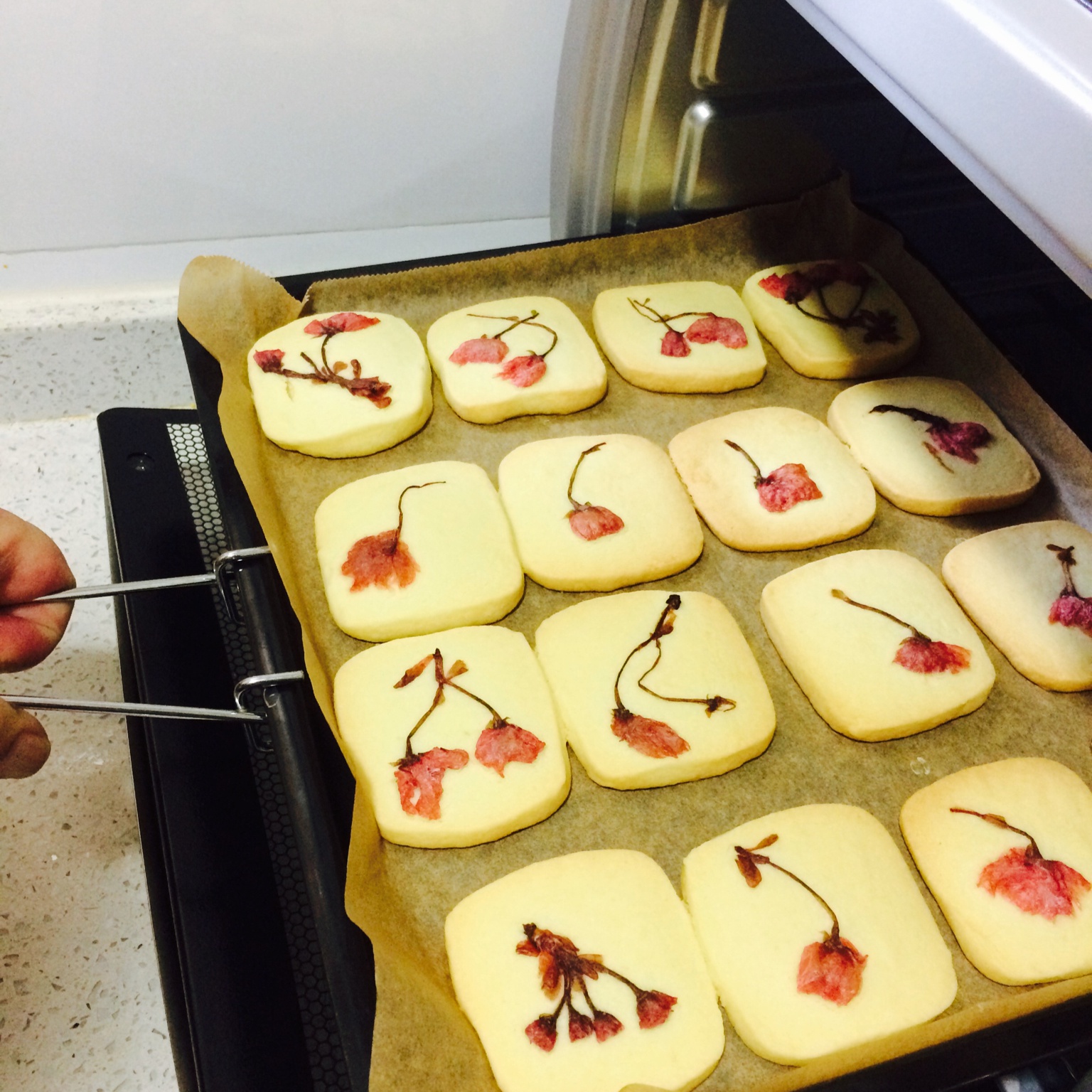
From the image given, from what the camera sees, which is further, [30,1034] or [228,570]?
[228,570]

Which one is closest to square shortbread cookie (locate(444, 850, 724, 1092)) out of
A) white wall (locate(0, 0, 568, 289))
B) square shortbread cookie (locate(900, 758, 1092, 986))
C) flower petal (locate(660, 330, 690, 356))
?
square shortbread cookie (locate(900, 758, 1092, 986))

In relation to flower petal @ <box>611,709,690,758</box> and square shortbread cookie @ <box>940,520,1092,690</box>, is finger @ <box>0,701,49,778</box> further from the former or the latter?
square shortbread cookie @ <box>940,520,1092,690</box>

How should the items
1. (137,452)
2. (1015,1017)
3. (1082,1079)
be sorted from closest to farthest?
(1082,1079) → (1015,1017) → (137,452)

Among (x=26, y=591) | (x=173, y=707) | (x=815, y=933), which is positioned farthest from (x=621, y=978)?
(x=26, y=591)

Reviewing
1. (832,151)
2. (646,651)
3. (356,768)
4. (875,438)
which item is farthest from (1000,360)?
(356,768)

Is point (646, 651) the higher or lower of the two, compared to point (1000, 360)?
lower

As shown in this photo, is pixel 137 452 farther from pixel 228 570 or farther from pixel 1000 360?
pixel 1000 360

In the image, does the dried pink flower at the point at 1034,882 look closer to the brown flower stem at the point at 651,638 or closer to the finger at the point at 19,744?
the brown flower stem at the point at 651,638
